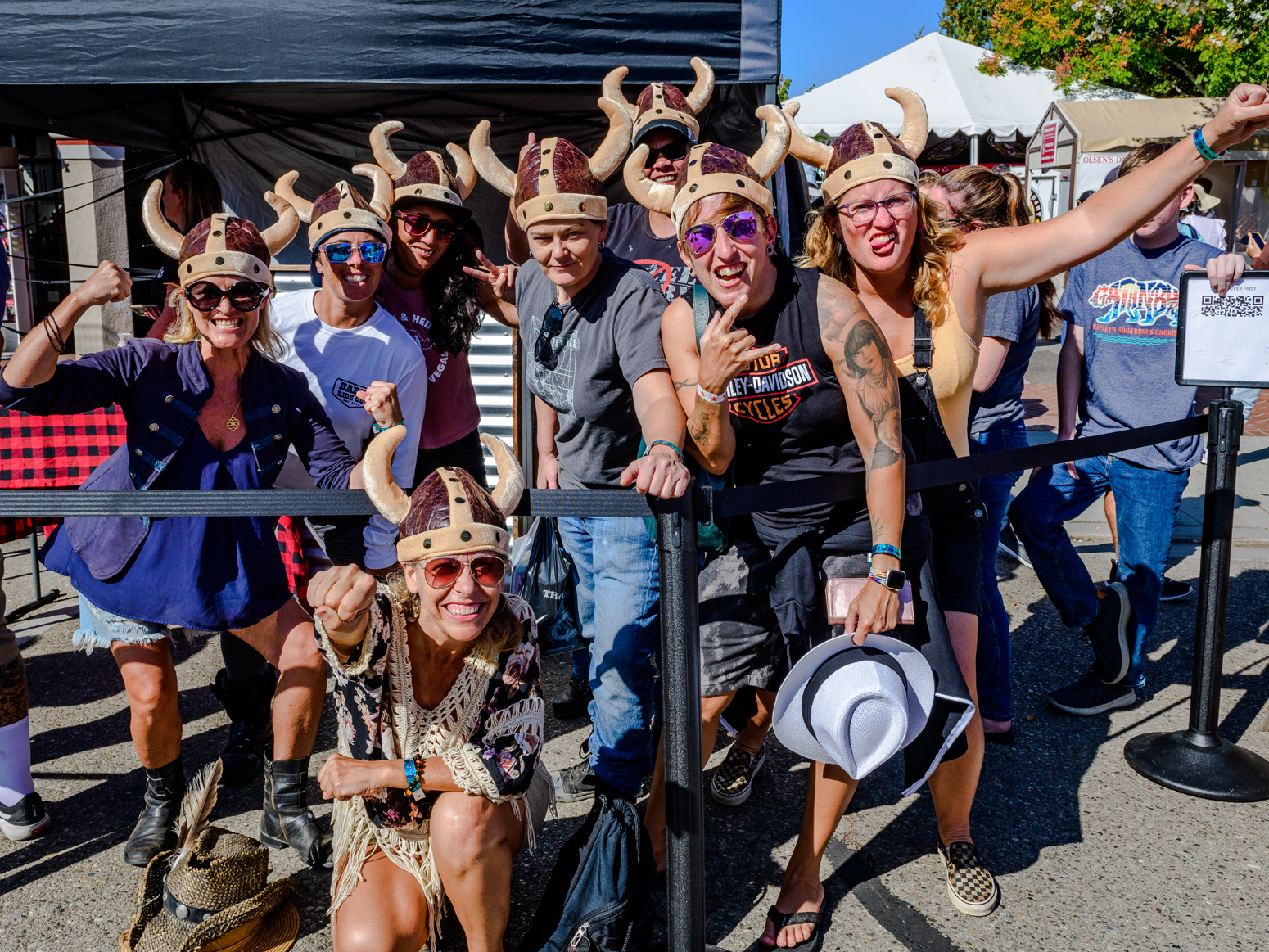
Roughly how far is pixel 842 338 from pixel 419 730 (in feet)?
4.23

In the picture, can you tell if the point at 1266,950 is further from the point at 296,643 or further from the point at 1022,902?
the point at 296,643

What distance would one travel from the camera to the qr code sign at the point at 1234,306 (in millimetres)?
3234

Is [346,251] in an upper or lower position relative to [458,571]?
upper

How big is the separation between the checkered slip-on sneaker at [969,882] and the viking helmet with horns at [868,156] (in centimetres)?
174

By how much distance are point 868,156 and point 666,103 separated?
4.16 ft

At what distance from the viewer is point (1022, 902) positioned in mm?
2648

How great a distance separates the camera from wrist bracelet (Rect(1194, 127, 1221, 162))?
233 centimetres

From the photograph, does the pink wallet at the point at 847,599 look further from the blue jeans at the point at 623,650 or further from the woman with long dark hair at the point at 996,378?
the woman with long dark hair at the point at 996,378

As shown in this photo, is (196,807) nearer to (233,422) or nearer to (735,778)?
(233,422)

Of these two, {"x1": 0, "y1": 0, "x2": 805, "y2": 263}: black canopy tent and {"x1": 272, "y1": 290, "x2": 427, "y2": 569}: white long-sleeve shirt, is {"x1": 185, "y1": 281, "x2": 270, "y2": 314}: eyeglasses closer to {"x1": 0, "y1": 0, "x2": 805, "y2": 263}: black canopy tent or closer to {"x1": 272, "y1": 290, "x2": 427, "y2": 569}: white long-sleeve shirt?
{"x1": 272, "y1": 290, "x2": 427, "y2": 569}: white long-sleeve shirt

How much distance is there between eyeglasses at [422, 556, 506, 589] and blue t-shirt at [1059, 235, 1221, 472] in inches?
104

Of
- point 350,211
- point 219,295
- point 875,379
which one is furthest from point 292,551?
point 875,379

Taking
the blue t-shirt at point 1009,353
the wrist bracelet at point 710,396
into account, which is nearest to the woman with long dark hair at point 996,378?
the blue t-shirt at point 1009,353

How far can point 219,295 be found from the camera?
2.63 metres
